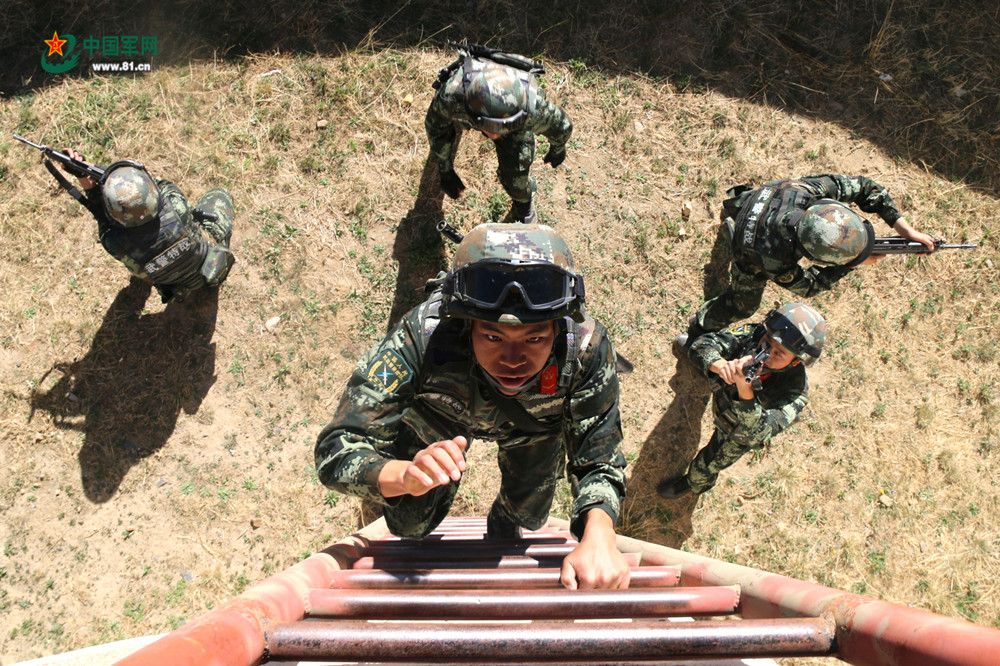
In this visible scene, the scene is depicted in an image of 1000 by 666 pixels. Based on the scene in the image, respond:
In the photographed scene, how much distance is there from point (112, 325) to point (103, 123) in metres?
2.28

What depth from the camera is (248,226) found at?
640 centimetres

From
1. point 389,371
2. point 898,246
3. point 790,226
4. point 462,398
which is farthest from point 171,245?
point 898,246

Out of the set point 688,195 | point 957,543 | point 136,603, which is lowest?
point 136,603

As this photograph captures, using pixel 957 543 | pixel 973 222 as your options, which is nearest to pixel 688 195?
pixel 973 222

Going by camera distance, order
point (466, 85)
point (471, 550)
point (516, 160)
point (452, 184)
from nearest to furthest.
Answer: point (471, 550) < point (466, 85) < point (516, 160) < point (452, 184)

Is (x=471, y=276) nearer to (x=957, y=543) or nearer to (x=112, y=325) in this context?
(x=112, y=325)

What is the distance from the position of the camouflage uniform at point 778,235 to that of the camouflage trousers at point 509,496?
2416 mm

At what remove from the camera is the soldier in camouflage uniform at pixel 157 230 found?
4.80 m

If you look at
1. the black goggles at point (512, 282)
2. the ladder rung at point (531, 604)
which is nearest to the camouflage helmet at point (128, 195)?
the black goggles at point (512, 282)

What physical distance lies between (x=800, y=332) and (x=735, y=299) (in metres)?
1.25

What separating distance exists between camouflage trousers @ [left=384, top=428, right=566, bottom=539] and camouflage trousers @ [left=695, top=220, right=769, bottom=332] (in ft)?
7.34

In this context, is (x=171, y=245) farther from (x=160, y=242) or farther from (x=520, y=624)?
(x=520, y=624)

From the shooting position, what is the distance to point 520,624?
5.26 ft

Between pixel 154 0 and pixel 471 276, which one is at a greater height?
pixel 154 0
